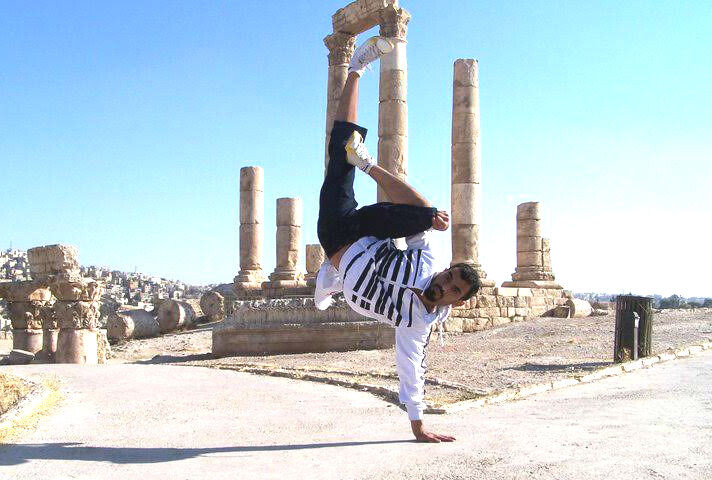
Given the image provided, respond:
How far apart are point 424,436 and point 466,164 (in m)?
16.5

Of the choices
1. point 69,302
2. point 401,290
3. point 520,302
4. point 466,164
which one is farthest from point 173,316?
point 401,290

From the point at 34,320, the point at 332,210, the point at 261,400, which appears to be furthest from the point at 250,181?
the point at 332,210

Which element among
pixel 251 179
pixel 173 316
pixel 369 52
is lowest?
pixel 173 316

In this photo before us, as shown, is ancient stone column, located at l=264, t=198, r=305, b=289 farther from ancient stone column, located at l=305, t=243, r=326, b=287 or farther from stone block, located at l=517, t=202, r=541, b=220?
stone block, located at l=517, t=202, r=541, b=220

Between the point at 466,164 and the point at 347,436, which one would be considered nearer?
the point at 347,436

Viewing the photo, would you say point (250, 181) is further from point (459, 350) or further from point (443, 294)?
point (443, 294)

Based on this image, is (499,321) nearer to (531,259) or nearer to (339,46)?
(531,259)

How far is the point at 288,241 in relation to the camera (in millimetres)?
26578

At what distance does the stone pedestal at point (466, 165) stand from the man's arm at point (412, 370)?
1569cm

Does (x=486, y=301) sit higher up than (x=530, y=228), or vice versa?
(x=530, y=228)

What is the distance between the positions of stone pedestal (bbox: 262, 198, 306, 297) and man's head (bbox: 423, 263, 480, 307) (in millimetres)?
21132

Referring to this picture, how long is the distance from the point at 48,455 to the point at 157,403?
2.10m

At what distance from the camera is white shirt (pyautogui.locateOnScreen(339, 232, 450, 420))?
14.9 ft

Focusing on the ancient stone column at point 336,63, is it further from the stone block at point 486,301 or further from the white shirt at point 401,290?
the white shirt at point 401,290
